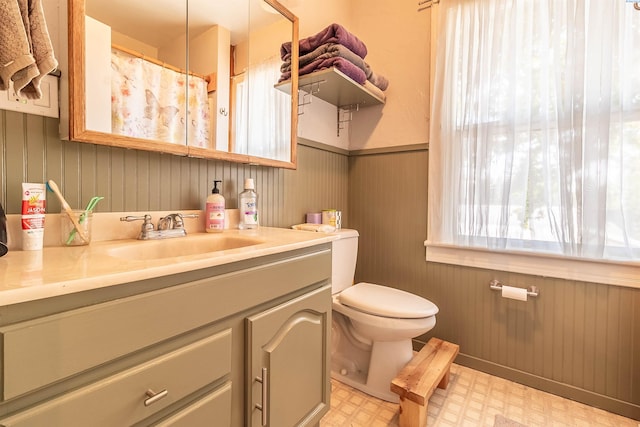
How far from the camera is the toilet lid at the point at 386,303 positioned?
4.23 ft

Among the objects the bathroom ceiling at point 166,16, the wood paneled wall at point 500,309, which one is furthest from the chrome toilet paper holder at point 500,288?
the bathroom ceiling at point 166,16

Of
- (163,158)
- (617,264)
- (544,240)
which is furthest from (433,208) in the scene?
(163,158)

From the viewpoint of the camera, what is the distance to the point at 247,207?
1237 mm

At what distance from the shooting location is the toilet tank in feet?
5.06

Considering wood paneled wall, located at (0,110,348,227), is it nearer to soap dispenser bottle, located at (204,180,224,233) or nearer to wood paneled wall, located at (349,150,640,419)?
soap dispenser bottle, located at (204,180,224,233)

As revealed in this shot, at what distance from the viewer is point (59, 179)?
0.81m

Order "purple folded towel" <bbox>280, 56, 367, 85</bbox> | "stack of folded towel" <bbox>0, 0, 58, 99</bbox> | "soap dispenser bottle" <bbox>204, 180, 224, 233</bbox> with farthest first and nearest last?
"purple folded towel" <bbox>280, 56, 367, 85</bbox>, "soap dispenser bottle" <bbox>204, 180, 224, 233</bbox>, "stack of folded towel" <bbox>0, 0, 58, 99</bbox>

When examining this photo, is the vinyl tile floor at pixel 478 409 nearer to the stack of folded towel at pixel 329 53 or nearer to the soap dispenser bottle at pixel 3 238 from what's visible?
the soap dispenser bottle at pixel 3 238

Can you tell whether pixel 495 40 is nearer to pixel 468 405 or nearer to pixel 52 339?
pixel 468 405

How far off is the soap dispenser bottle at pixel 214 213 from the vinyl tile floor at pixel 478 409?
96 cm

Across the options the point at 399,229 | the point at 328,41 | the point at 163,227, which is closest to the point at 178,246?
the point at 163,227

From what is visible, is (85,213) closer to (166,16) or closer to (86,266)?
(86,266)

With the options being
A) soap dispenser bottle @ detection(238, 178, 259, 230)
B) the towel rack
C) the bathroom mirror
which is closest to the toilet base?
soap dispenser bottle @ detection(238, 178, 259, 230)

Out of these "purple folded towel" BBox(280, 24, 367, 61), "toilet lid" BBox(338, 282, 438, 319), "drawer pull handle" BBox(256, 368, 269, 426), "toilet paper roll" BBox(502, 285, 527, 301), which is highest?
"purple folded towel" BBox(280, 24, 367, 61)
